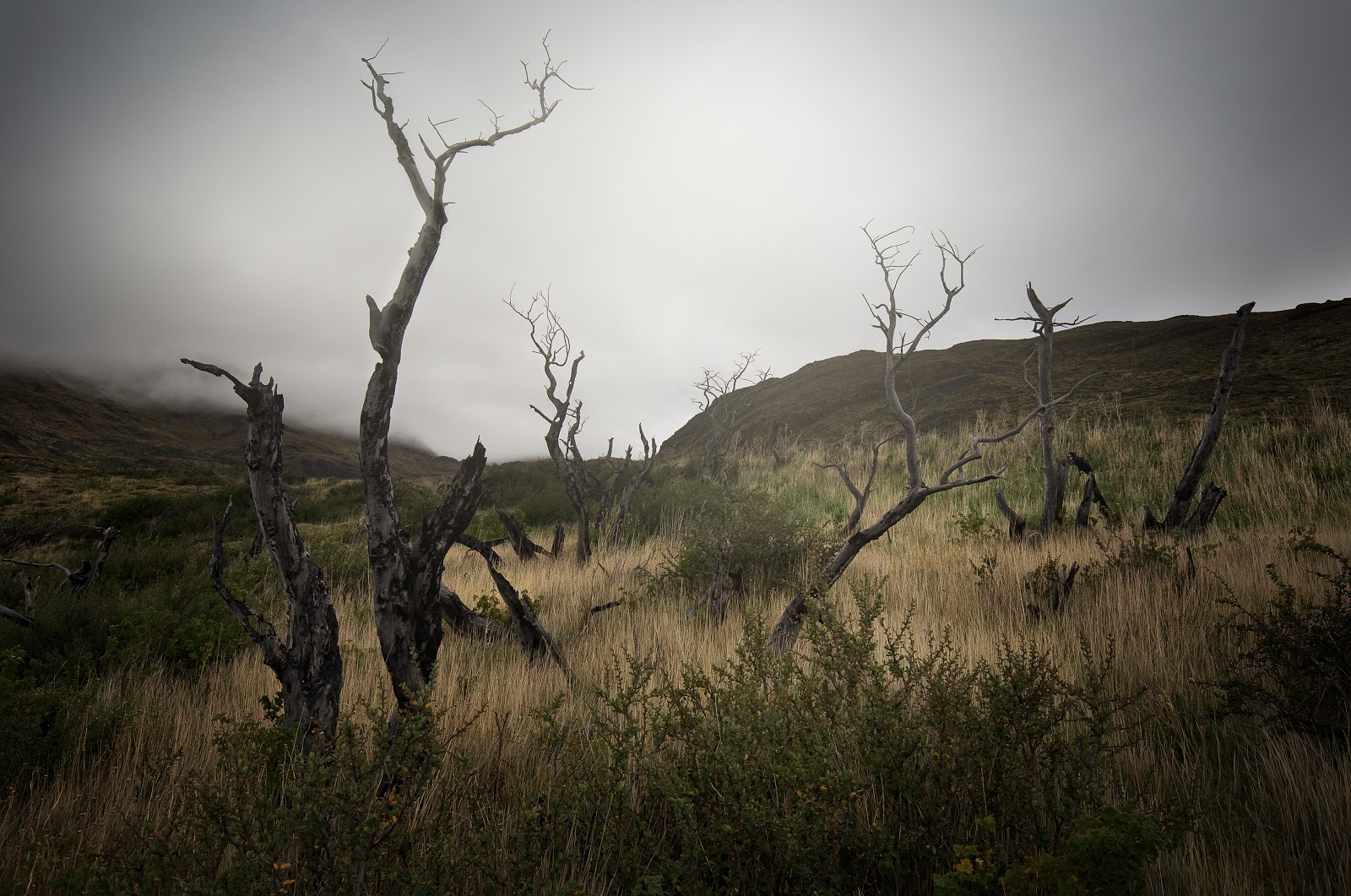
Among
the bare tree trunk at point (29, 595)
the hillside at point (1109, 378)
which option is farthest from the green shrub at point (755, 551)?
the bare tree trunk at point (29, 595)

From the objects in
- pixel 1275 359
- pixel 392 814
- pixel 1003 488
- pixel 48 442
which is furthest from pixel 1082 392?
pixel 48 442

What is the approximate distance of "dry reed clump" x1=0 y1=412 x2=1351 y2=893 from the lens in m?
1.99

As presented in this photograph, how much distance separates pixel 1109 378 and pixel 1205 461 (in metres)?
15.0

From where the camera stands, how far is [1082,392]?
18.3 meters

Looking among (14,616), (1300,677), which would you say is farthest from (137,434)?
(1300,677)

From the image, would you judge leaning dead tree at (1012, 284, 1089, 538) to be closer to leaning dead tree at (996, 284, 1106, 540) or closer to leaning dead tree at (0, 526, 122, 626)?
leaning dead tree at (996, 284, 1106, 540)

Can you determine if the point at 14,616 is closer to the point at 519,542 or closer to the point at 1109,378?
the point at 519,542

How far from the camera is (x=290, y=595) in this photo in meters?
2.67

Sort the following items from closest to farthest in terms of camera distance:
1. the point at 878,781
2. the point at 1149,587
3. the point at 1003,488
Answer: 1. the point at 878,781
2. the point at 1149,587
3. the point at 1003,488

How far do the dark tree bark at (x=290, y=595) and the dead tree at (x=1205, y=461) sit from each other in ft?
29.1

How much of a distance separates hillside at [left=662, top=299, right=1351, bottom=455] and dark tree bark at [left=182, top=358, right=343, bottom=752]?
7.82 meters

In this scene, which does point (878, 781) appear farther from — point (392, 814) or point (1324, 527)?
point (1324, 527)

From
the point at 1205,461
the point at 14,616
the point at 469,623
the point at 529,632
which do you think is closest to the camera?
the point at 529,632

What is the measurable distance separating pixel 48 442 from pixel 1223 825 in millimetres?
Result: 101889
